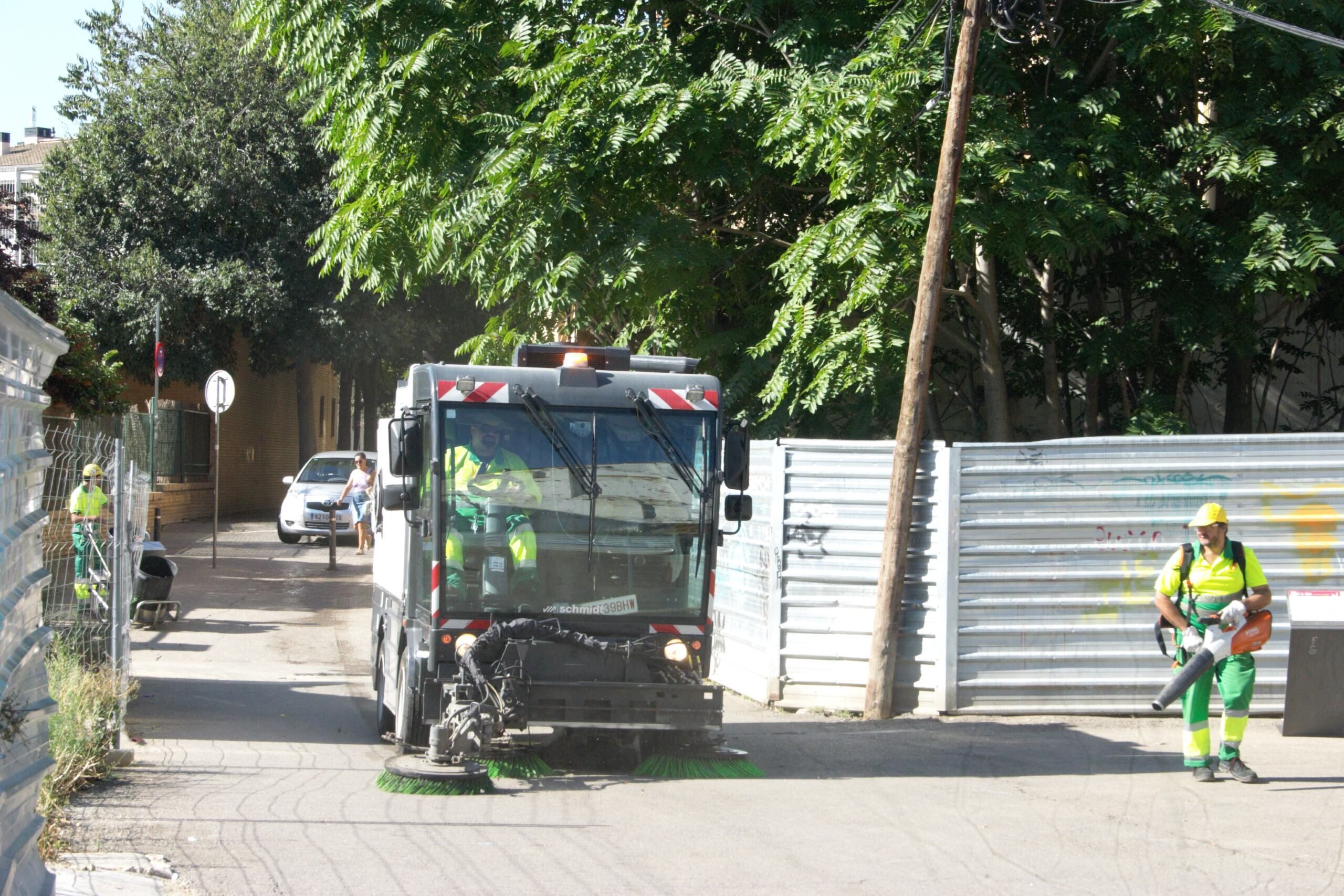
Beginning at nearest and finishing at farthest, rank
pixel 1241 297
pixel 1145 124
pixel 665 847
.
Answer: pixel 665 847 < pixel 1241 297 < pixel 1145 124

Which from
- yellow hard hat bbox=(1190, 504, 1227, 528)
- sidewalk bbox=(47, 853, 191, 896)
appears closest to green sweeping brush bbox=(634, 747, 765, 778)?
yellow hard hat bbox=(1190, 504, 1227, 528)

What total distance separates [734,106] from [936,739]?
6.23 m

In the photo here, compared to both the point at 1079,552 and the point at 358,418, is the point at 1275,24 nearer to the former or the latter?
the point at 1079,552

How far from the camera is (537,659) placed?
27.2 feet

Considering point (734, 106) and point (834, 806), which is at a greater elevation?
point (734, 106)

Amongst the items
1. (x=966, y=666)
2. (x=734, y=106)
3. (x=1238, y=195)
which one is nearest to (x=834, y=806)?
(x=966, y=666)

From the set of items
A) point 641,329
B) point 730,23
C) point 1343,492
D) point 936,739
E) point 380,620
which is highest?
point 730,23

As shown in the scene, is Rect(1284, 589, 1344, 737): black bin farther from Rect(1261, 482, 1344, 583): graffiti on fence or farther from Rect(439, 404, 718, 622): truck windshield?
Rect(439, 404, 718, 622): truck windshield

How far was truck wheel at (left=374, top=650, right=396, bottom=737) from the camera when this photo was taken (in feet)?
32.7

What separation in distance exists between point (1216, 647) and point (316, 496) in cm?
1921

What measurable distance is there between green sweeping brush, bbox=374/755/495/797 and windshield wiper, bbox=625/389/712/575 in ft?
6.31

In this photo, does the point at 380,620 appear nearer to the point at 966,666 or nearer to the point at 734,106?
the point at 966,666

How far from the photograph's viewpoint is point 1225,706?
8492 mm

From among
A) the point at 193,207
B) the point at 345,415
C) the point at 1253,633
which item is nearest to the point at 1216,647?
the point at 1253,633
